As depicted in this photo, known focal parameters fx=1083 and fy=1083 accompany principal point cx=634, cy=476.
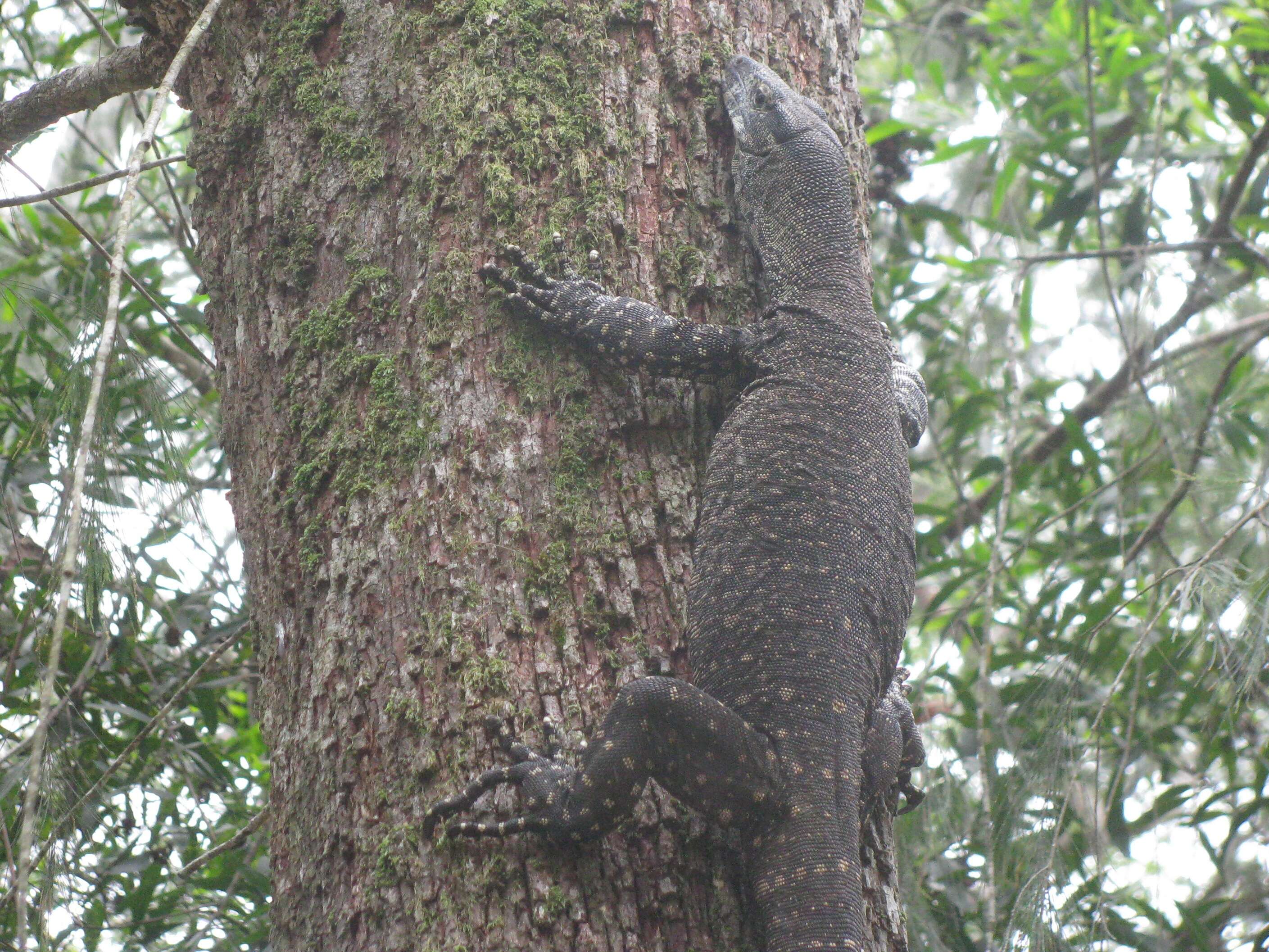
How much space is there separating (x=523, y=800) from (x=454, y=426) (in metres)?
0.95

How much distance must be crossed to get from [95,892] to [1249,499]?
4.47 meters

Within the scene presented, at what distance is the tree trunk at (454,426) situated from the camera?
93.5 inches

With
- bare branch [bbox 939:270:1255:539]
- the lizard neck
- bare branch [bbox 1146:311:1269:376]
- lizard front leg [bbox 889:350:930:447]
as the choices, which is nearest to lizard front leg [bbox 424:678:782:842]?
the lizard neck

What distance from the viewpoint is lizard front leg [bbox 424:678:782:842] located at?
2.29m

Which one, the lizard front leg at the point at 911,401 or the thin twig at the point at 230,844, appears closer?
the thin twig at the point at 230,844

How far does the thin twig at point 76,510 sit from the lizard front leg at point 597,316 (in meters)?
0.96

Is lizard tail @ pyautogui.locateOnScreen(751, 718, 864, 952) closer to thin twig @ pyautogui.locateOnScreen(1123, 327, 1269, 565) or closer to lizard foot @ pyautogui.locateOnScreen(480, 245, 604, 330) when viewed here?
lizard foot @ pyautogui.locateOnScreen(480, 245, 604, 330)

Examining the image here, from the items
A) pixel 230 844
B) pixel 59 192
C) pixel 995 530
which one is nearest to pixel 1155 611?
pixel 995 530

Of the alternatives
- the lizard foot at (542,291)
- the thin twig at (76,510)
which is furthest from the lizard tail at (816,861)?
the thin twig at (76,510)

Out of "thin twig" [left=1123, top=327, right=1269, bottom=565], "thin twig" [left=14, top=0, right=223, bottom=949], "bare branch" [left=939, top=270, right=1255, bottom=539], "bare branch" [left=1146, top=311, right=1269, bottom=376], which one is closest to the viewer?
"thin twig" [left=14, top=0, right=223, bottom=949]

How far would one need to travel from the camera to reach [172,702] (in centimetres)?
360

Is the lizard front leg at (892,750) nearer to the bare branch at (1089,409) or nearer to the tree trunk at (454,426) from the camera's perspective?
the tree trunk at (454,426)

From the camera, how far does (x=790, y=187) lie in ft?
12.2

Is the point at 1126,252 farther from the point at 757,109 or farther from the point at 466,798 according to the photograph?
the point at 466,798
